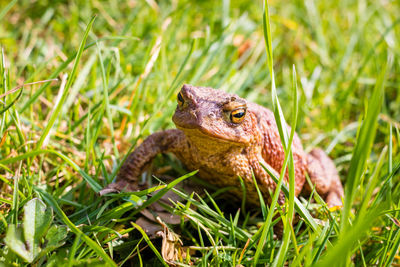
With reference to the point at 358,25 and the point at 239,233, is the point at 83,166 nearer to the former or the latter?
the point at 239,233

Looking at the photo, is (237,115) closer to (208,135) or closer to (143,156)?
(208,135)

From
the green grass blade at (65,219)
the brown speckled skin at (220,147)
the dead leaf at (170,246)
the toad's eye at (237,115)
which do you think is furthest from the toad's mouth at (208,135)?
the green grass blade at (65,219)

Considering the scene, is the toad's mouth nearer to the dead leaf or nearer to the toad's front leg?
the toad's front leg

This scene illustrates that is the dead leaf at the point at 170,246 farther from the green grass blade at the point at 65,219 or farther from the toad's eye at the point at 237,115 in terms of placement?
the toad's eye at the point at 237,115

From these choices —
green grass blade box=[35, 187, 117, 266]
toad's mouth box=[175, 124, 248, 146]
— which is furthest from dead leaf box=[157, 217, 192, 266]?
toad's mouth box=[175, 124, 248, 146]

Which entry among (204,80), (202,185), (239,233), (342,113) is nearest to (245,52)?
(204,80)
